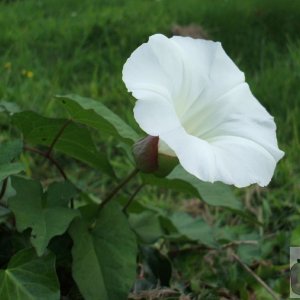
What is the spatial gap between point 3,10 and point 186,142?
2643mm

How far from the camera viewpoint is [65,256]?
1043 millimetres

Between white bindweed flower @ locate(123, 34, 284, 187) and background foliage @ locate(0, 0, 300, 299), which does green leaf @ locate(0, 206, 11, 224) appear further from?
white bindweed flower @ locate(123, 34, 284, 187)

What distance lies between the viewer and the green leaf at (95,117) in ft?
3.21

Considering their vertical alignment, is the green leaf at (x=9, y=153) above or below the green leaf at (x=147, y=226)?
above

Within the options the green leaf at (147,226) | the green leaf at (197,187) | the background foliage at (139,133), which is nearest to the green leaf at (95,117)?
the background foliage at (139,133)

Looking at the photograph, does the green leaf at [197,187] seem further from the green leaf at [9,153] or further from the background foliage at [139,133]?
the green leaf at [9,153]

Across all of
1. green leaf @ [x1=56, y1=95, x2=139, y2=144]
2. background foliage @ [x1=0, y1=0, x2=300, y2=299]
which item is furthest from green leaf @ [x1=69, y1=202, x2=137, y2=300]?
green leaf @ [x1=56, y1=95, x2=139, y2=144]

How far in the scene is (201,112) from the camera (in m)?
0.95

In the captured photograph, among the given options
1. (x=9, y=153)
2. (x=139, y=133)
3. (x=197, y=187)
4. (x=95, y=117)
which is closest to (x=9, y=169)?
(x=9, y=153)

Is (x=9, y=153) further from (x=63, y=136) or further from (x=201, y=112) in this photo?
(x=201, y=112)

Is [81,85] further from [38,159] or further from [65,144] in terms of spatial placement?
[65,144]

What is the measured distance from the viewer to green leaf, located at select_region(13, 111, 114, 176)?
1.05 meters

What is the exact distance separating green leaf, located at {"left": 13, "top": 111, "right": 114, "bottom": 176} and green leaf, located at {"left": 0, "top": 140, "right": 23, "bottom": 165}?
8 cm

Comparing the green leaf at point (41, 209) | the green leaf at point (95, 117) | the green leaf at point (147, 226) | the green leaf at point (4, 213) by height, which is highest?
the green leaf at point (95, 117)
